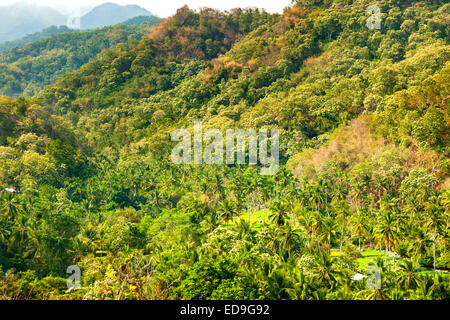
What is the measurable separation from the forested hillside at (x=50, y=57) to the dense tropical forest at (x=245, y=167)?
480cm

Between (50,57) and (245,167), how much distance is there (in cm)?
12510

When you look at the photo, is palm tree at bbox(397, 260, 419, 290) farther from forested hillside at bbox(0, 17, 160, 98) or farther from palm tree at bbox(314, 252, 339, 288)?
forested hillside at bbox(0, 17, 160, 98)

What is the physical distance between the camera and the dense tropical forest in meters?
30.0

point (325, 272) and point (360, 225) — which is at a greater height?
point (360, 225)

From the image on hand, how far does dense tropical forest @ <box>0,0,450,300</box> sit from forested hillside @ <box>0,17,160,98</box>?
4.80 m

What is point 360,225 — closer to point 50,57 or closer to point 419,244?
point 419,244

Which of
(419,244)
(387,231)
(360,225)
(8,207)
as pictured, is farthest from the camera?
(360,225)

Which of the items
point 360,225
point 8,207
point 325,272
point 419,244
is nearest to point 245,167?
point 360,225

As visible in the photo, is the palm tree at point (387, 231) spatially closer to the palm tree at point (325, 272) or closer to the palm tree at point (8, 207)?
the palm tree at point (325, 272)

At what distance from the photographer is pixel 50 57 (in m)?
165

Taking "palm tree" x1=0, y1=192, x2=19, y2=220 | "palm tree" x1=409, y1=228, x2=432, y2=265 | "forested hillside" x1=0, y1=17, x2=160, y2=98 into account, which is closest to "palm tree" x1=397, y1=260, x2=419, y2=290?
"palm tree" x1=409, y1=228, x2=432, y2=265
